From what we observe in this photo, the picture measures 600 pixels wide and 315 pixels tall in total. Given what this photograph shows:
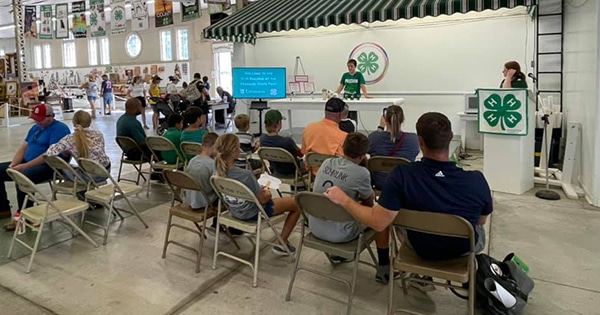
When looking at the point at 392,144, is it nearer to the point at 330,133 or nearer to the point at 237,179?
the point at 330,133

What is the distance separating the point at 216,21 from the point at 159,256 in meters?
6.94

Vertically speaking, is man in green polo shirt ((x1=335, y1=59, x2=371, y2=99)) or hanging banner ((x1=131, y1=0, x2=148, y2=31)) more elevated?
hanging banner ((x1=131, y1=0, x2=148, y2=31))

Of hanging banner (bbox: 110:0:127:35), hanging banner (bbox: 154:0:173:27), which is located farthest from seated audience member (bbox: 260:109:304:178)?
hanging banner (bbox: 110:0:127:35)

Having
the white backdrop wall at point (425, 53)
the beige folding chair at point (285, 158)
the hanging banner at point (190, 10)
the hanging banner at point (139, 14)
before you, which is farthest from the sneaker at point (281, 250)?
the hanging banner at point (139, 14)

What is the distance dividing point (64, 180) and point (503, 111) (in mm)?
4569

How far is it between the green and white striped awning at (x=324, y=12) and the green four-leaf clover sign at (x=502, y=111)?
5.75 feet

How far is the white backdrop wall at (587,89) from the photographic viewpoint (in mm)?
4495

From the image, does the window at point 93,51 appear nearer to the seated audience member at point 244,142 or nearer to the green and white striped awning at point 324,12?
the green and white striped awning at point 324,12

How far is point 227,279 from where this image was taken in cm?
312

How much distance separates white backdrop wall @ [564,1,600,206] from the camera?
4.49 meters

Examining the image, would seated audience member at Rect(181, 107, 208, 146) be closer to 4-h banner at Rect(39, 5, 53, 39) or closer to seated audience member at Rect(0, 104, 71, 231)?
seated audience member at Rect(0, 104, 71, 231)

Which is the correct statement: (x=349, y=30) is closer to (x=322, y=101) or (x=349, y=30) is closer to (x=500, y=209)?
(x=322, y=101)

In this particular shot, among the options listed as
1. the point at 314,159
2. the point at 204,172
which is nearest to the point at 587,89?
the point at 314,159

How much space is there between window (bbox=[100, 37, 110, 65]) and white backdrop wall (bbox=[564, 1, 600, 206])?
74.1ft
